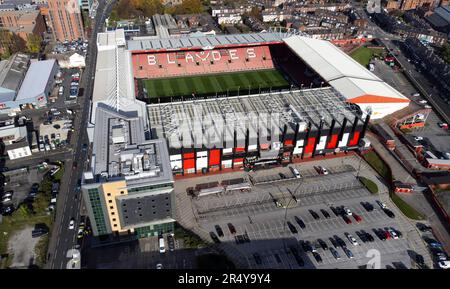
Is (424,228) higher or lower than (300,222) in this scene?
higher

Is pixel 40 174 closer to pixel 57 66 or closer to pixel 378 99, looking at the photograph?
pixel 57 66

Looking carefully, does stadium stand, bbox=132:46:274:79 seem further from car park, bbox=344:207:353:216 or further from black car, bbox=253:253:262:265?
black car, bbox=253:253:262:265

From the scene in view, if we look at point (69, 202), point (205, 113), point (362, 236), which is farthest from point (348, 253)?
point (69, 202)

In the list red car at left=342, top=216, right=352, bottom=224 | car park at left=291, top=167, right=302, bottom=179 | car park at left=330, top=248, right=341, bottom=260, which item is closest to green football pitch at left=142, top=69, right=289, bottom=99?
car park at left=291, top=167, right=302, bottom=179

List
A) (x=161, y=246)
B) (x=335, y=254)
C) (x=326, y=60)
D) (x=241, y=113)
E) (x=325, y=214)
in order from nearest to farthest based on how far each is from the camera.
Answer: (x=335, y=254) → (x=161, y=246) → (x=325, y=214) → (x=241, y=113) → (x=326, y=60)

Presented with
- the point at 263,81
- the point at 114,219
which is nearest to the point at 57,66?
the point at 263,81

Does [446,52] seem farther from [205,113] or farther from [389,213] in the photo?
[205,113]
